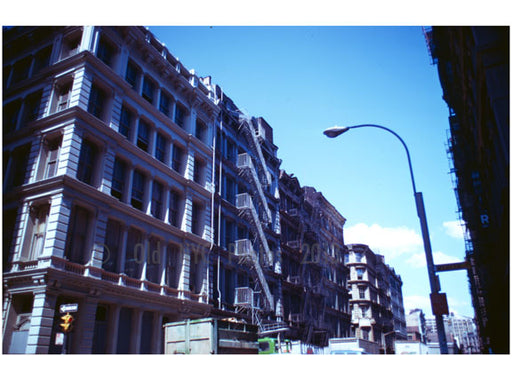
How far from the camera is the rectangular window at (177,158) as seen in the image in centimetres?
2505

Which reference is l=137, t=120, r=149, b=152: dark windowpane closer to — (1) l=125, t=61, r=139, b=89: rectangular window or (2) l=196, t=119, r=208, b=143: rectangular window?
(1) l=125, t=61, r=139, b=89: rectangular window

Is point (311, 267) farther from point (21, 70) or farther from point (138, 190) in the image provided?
point (21, 70)

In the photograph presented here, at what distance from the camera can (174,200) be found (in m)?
24.4

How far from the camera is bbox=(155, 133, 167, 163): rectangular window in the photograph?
77.8 ft

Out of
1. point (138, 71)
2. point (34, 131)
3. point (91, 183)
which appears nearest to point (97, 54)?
point (138, 71)

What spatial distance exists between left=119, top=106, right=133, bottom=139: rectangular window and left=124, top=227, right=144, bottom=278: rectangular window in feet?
17.6

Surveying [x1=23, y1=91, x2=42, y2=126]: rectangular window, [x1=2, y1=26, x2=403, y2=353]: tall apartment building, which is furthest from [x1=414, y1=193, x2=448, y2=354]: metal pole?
[x1=23, y1=91, x2=42, y2=126]: rectangular window

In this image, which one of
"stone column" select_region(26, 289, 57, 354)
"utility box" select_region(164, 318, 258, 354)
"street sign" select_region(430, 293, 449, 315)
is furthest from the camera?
"stone column" select_region(26, 289, 57, 354)

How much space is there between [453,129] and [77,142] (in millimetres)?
26871

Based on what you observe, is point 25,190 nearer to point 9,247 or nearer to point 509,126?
point 9,247

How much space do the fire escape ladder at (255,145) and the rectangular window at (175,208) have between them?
1102cm

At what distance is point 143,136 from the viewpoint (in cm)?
2295

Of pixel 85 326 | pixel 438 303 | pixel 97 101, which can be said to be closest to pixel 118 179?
pixel 97 101

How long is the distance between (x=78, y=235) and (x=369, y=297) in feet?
183
